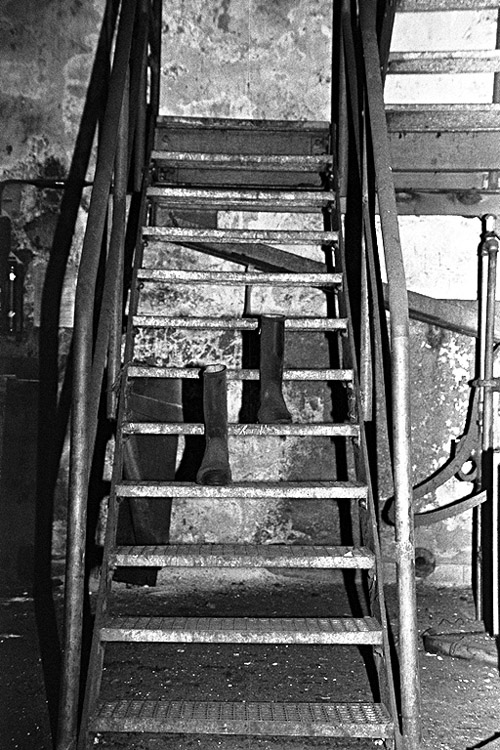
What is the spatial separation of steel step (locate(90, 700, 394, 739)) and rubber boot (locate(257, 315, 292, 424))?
46.7 inches

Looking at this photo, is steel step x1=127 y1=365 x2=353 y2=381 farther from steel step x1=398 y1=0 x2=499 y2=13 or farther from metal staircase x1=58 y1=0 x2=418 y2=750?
steel step x1=398 y1=0 x2=499 y2=13

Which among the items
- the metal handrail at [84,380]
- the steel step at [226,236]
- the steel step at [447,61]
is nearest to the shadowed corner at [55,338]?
the steel step at [226,236]

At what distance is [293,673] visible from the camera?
128 inches

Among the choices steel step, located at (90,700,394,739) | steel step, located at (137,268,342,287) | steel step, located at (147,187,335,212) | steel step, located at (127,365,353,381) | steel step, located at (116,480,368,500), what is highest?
steel step, located at (147,187,335,212)

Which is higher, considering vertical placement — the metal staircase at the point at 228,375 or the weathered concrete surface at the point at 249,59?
the weathered concrete surface at the point at 249,59

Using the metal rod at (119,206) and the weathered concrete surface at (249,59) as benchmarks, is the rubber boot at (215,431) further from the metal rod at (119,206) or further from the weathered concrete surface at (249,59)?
the weathered concrete surface at (249,59)

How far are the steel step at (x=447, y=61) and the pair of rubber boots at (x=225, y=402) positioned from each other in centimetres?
157

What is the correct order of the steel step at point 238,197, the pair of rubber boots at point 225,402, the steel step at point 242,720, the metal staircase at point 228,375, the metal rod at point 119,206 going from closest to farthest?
the steel step at point 242,720, the metal staircase at point 228,375, the pair of rubber boots at point 225,402, the metal rod at point 119,206, the steel step at point 238,197

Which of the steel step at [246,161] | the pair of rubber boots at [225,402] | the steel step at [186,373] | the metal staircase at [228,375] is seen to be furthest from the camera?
the steel step at [246,161]

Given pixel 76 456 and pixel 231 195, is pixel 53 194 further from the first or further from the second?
pixel 76 456

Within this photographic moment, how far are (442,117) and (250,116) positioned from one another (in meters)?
1.38

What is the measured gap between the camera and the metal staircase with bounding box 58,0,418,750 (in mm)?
2371

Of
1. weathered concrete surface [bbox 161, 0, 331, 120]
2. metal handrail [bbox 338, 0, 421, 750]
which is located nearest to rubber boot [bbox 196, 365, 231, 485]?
metal handrail [bbox 338, 0, 421, 750]

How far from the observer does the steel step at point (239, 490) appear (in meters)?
2.66
